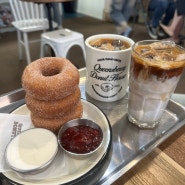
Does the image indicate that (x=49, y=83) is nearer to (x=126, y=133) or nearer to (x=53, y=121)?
(x=53, y=121)

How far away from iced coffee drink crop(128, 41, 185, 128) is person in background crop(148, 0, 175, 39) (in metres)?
2.21

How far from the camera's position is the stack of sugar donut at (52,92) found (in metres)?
0.38

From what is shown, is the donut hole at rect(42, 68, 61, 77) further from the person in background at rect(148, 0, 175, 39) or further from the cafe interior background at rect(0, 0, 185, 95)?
the person in background at rect(148, 0, 175, 39)

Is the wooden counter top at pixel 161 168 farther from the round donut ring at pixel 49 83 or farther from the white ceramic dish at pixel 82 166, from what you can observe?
the round donut ring at pixel 49 83

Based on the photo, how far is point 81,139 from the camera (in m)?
0.40

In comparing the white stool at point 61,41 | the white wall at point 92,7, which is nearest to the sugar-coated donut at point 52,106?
the white stool at point 61,41

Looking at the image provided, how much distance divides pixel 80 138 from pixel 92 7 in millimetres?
3484

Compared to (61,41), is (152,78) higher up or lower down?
higher up

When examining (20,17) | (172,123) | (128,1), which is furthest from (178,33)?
(172,123)

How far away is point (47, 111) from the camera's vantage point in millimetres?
407

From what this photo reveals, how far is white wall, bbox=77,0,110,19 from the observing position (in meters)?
3.35

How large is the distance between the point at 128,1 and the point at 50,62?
2302mm

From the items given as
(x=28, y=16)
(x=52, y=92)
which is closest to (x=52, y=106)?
(x=52, y=92)

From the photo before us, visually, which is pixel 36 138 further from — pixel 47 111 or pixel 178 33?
pixel 178 33
